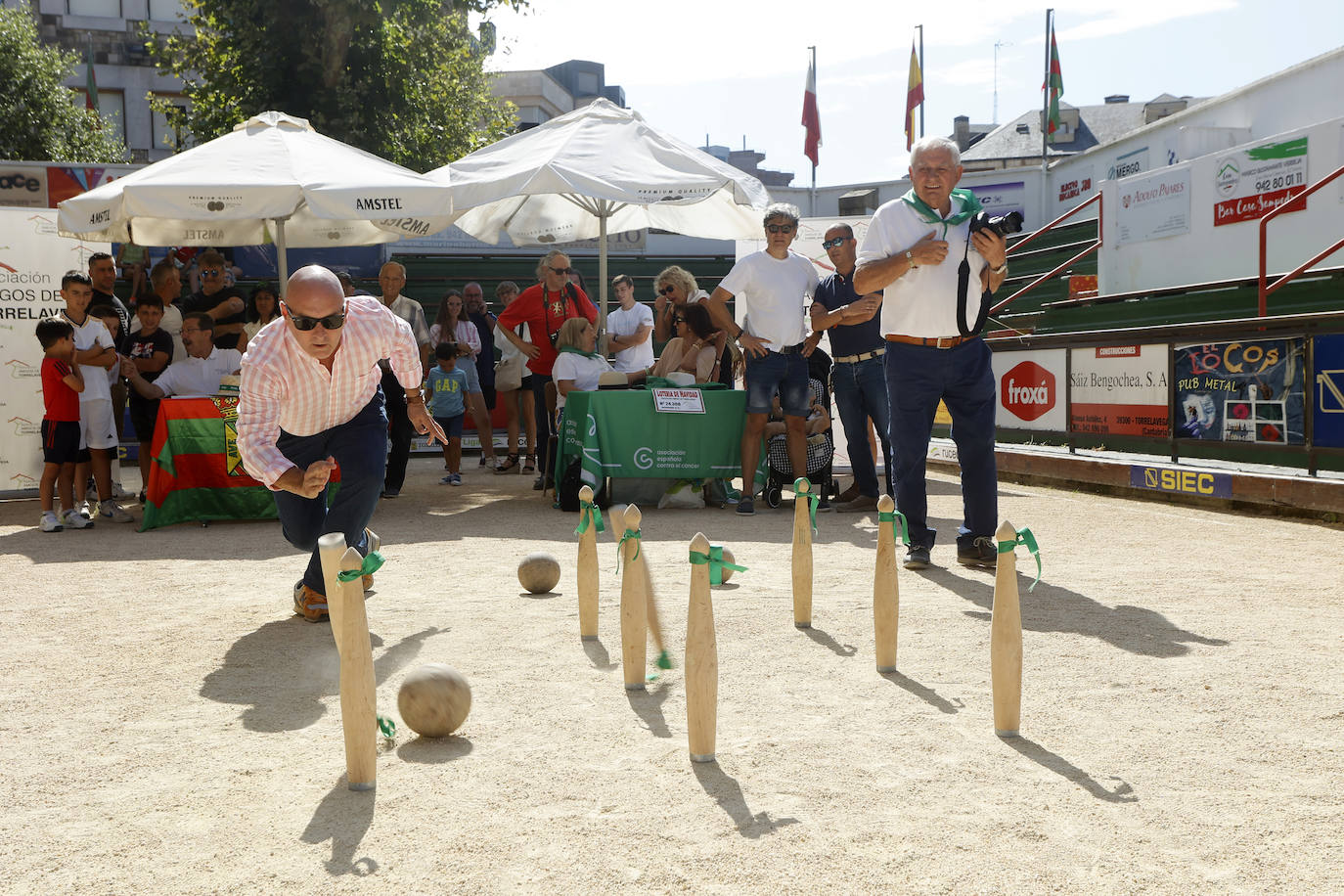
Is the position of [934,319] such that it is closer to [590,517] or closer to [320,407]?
[590,517]

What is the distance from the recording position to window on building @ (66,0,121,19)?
143ft

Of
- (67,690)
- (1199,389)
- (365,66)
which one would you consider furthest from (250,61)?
(67,690)

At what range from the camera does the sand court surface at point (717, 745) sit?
2.91 meters

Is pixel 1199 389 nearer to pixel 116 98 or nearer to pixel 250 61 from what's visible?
pixel 250 61

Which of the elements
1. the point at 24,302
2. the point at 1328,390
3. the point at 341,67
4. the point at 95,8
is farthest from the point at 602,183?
the point at 95,8

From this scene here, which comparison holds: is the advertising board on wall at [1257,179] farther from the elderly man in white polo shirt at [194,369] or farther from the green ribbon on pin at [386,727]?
the green ribbon on pin at [386,727]

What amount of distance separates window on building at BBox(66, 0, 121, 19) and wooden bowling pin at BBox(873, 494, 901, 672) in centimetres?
4782

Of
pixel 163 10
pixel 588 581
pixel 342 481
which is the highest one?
pixel 163 10

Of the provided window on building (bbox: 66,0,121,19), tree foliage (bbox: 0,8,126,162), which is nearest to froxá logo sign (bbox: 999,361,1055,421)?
tree foliage (bbox: 0,8,126,162)

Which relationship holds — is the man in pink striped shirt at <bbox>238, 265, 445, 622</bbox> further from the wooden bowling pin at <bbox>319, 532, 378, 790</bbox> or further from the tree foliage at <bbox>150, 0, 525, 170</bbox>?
the tree foliage at <bbox>150, 0, 525, 170</bbox>

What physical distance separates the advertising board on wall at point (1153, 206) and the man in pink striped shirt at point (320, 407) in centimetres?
1568

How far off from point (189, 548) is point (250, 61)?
1675 cm

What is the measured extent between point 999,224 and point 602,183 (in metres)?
4.20

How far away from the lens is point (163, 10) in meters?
44.8
